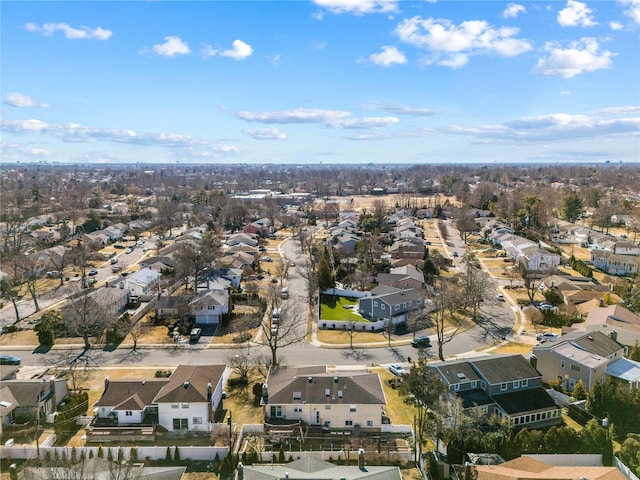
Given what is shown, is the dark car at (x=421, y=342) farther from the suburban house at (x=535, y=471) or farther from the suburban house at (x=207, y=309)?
the suburban house at (x=207, y=309)

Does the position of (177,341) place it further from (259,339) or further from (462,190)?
(462,190)

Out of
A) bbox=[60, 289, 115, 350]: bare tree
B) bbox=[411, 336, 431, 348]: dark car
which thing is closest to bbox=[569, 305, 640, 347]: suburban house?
bbox=[411, 336, 431, 348]: dark car

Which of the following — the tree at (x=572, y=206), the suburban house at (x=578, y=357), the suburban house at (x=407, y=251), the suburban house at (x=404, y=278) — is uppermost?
the tree at (x=572, y=206)

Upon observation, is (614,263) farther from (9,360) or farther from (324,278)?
(9,360)

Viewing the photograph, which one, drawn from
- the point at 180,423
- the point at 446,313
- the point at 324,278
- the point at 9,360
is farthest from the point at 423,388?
the point at 9,360

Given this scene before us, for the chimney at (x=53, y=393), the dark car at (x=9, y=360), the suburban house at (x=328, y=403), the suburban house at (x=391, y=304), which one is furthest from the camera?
the suburban house at (x=391, y=304)

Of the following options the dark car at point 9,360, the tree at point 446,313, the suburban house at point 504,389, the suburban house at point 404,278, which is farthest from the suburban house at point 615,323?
the dark car at point 9,360

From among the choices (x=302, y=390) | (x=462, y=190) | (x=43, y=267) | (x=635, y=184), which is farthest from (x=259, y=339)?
(x=635, y=184)
